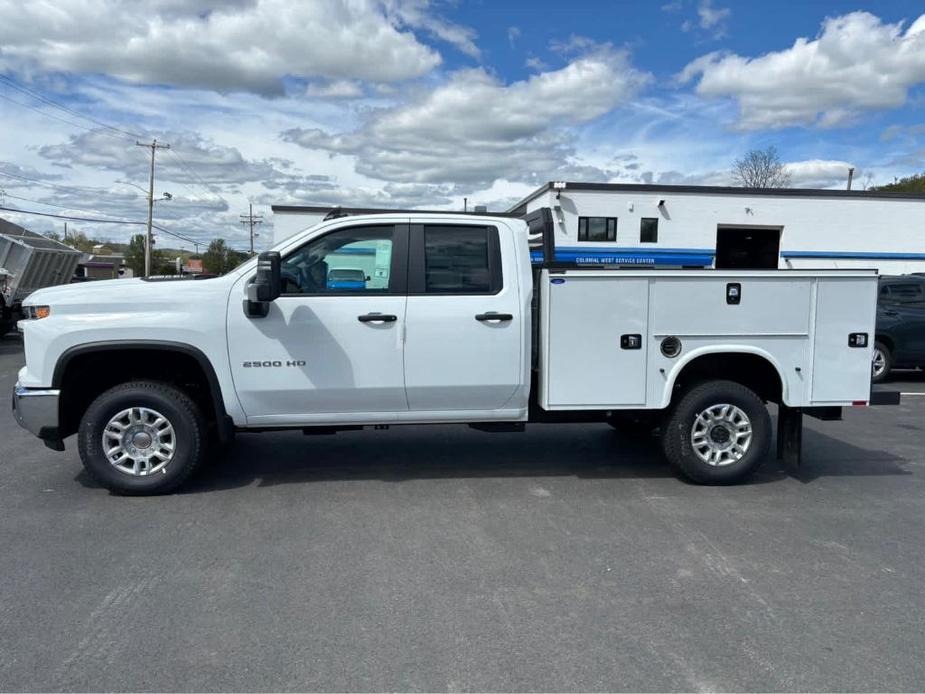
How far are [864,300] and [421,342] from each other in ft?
11.4

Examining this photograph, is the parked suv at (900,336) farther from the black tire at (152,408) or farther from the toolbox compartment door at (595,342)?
the black tire at (152,408)

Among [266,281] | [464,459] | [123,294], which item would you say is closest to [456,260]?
[266,281]

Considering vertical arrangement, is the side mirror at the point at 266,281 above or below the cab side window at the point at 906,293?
below

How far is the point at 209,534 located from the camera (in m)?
4.81

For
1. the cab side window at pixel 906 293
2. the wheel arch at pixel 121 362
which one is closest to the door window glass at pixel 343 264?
the wheel arch at pixel 121 362

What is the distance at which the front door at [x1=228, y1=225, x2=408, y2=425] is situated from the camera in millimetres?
5410

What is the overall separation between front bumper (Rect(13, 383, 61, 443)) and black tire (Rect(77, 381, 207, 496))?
0.20m

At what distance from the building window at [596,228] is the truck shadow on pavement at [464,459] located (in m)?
21.0

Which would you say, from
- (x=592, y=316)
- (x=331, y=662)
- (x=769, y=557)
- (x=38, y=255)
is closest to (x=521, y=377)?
(x=592, y=316)

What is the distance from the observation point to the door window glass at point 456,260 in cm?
562

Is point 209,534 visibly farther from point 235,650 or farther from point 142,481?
point 235,650

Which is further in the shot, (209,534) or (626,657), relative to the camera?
(209,534)

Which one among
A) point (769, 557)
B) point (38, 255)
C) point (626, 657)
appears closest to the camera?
point (626, 657)

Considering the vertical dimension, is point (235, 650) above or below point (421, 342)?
below
